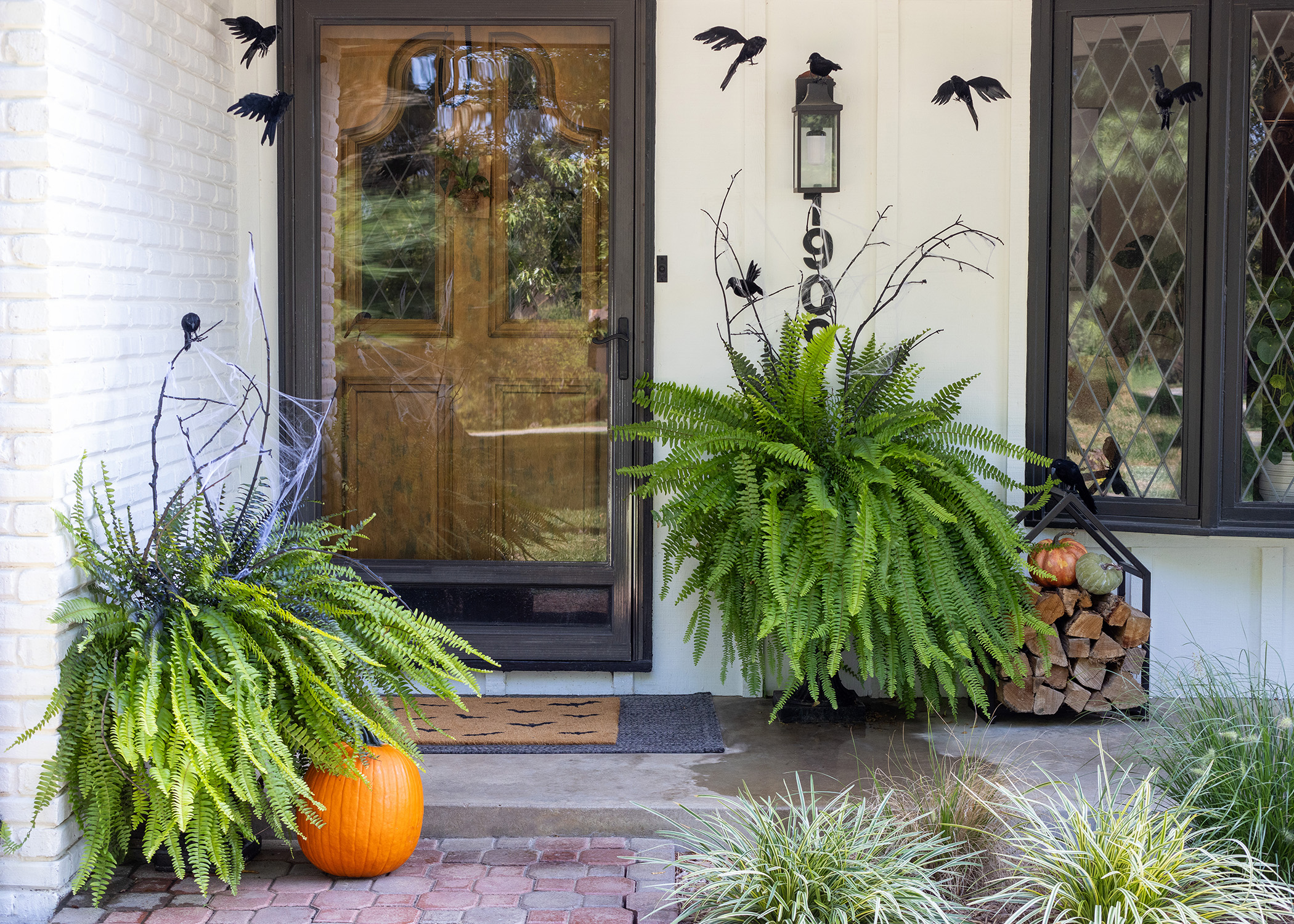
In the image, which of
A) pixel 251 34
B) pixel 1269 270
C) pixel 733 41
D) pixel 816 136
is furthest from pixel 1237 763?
pixel 251 34

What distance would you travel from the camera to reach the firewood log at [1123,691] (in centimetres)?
359

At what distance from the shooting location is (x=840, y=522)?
3.30 metres

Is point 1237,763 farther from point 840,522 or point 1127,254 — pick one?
point 1127,254

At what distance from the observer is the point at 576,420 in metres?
4.11

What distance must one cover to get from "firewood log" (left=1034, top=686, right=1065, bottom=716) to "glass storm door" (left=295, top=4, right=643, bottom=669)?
4.34 ft

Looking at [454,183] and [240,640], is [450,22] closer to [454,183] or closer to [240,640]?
[454,183]

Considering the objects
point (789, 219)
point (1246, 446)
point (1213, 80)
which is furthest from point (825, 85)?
point (1246, 446)

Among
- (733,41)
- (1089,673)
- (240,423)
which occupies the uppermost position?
(733,41)

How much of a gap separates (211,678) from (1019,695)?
2.39 meters

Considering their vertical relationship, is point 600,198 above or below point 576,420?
above

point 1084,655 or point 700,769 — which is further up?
point 1084,655

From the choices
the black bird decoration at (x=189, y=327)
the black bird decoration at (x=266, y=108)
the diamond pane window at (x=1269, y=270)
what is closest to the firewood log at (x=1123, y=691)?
the diamond pane window at (x=1269, y=270)

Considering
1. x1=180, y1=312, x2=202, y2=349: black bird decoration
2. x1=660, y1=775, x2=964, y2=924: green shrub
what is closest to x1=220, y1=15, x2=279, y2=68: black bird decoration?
x1=180, y1=312, x2=202, y2=349: black bird decoration

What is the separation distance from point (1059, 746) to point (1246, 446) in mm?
1170
